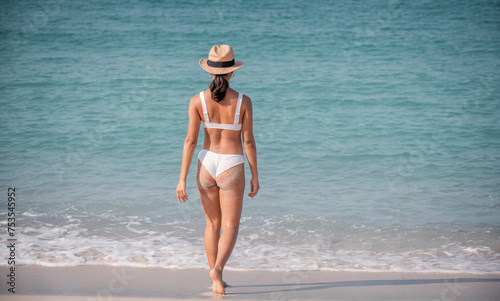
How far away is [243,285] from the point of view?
421 cm

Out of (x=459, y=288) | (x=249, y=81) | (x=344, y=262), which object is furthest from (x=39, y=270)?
(x=249, y=81)

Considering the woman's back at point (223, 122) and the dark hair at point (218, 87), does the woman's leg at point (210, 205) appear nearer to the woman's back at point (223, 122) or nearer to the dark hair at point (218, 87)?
the woman's back at point (223, 122)

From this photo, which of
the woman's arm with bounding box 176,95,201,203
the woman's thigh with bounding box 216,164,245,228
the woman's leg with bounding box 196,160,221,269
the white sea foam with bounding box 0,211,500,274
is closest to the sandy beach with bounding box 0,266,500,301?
the white sea foam with bounding box 0,211,500,274

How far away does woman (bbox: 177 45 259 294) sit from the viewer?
3.64 m

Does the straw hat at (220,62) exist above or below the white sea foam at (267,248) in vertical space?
above

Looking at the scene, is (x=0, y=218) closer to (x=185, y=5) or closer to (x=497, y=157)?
(x=497, y=157)

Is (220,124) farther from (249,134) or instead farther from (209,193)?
(209,193)

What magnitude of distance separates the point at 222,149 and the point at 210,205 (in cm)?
44

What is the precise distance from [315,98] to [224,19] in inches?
381

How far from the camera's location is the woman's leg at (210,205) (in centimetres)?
378

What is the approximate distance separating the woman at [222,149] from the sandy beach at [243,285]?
1.41ft

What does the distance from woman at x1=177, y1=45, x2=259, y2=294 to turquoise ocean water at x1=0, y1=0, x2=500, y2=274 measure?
1.06m

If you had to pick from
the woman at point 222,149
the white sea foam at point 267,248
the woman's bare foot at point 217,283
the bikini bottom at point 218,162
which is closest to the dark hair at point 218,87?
the woman at point 222,149

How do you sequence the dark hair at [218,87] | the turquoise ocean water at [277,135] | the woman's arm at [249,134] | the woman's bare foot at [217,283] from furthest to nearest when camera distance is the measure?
the turquoise ocean water at [277,135] < the woman's bare foot at [217,283] < the woman's arm at [249,134] < the dark hair at [218,87]
